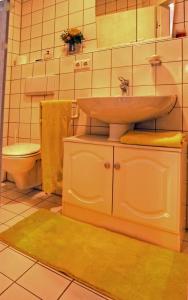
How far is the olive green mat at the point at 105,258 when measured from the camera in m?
0.92

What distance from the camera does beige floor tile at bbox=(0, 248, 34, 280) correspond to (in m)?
1.01

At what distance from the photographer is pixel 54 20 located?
208 cm

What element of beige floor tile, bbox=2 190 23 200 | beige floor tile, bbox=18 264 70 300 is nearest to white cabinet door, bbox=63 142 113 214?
beige floor tile, bbox=18 264 70 300

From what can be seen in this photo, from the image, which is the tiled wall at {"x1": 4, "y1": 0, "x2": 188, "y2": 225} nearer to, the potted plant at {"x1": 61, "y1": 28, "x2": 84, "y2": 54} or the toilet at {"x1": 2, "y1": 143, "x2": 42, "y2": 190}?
the potted plant at {"x1": 61, "y1": 28, "x2": 84, "y2": 54}

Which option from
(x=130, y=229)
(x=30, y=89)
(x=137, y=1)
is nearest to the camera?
(x=130, y=229)

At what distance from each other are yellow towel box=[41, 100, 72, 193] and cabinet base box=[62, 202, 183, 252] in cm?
29

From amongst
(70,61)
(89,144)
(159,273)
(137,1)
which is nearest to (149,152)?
(89,144)

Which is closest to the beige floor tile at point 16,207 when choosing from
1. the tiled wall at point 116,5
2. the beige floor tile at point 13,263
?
the beige floor tile at point 13,263

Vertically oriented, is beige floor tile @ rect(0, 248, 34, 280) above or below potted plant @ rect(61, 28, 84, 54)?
below

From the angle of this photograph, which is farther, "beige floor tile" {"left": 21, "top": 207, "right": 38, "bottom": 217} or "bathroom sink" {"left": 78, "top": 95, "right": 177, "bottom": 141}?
"beige floor tile" {"left": 21, "top": 207, "right": 38, "bottom": 217}

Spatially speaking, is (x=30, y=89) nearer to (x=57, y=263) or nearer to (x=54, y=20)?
(x=54, y=20)

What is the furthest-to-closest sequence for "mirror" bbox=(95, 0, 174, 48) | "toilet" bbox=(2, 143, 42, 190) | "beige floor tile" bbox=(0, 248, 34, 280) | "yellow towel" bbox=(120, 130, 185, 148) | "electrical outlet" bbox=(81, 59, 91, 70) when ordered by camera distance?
"electrical outlet" bbox=(81, 59, 91, 70)
"toilet" bbox=(2, 143, 42, 190)
"mirror" bbox=(95, 0, 174, 48)
"yellow towel" bbox=(120, 130, 185, 148)
"beige floor tile" bbox=(0, 248, 34, 280)

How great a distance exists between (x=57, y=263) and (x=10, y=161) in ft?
2.87

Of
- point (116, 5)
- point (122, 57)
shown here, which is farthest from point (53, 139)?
point (116, 5)
